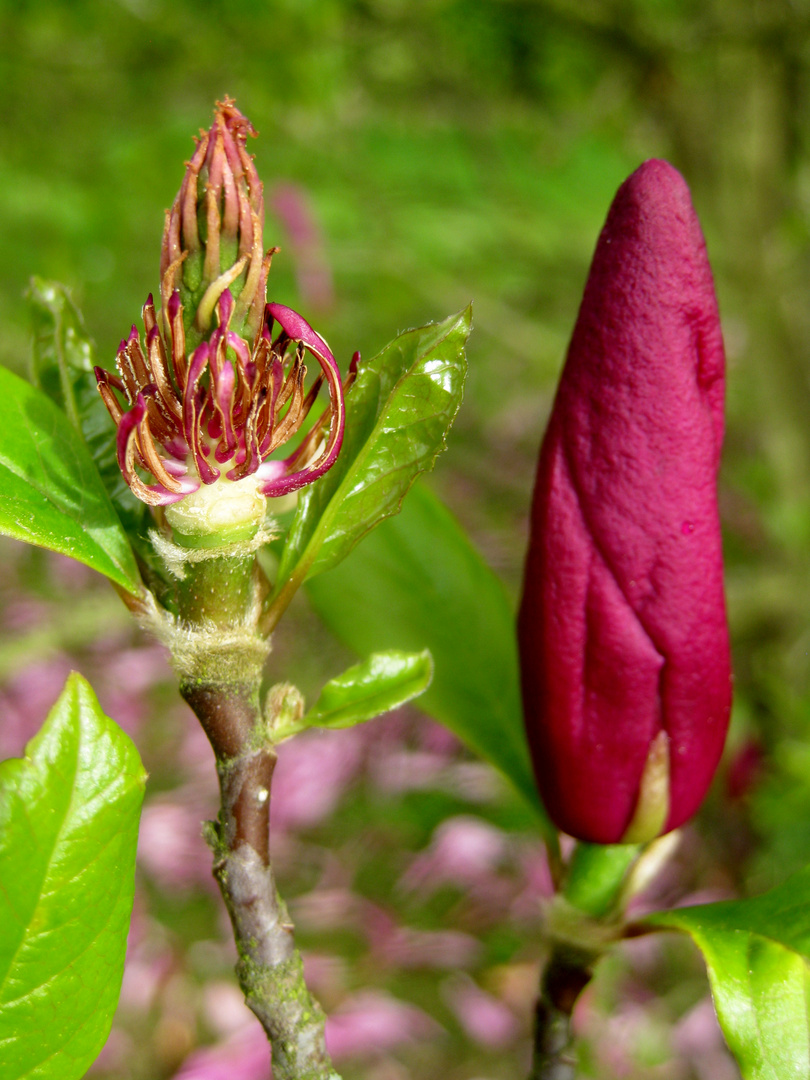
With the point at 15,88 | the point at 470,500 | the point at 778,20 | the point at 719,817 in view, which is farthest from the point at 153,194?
the point at 719,817

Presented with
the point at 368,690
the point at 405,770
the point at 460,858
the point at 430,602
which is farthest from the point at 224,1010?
the point at 368,690

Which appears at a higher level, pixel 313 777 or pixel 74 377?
pixel 74 377

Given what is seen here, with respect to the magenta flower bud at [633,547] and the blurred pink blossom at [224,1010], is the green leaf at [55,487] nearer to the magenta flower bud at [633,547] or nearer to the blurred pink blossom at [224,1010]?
the magenta flower bud at [633,547]

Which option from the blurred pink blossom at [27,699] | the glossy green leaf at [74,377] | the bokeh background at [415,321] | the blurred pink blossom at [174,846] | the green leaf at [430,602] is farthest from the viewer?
the blurred pink blossom at [27,699]

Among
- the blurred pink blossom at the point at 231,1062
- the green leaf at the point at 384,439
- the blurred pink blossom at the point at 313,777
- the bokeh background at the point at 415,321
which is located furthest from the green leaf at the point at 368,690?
the blurred pink blossom at the point at 313,777

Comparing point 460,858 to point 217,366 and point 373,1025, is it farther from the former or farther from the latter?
point 217,366

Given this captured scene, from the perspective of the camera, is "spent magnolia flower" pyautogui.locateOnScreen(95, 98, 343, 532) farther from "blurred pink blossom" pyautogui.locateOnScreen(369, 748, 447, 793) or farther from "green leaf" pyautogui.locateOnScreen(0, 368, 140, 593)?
Result: "blurred pink blossom" pyautogui.locateOnScreen(369, 748, 447, 793)
